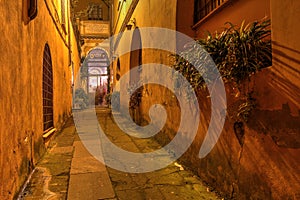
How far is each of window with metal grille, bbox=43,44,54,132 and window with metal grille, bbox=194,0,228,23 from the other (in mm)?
3603

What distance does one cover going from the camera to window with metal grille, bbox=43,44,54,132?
5505mm

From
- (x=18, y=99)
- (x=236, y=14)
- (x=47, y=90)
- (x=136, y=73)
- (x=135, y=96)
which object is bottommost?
(x=18, y=99)

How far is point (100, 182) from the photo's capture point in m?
3.39

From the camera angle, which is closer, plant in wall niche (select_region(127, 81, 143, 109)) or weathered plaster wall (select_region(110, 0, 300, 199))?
weathered plaster wall (select_region(110, 0, 300, 199))

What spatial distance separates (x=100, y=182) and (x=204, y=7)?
3.58 meters

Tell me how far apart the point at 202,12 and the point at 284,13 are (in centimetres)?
263

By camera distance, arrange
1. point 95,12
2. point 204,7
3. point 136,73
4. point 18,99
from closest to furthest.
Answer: point 18,99
point 204,7
point 136,73
point 95,12

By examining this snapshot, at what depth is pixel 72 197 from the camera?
2.90m

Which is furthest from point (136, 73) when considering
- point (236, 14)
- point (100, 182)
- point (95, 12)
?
point (95, 12)

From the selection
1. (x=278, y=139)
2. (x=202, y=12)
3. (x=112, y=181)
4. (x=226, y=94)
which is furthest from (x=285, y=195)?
(x=202, y=12)

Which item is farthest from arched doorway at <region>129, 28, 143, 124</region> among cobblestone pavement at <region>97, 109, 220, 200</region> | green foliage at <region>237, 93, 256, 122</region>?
green foliage at <region>237, 93, 256, 122</region>

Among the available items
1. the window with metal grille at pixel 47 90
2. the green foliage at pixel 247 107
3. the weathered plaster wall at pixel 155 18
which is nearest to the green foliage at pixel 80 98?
the weathered plaster wall at pixel 155 18

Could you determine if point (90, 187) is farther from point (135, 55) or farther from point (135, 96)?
point (135, 55)

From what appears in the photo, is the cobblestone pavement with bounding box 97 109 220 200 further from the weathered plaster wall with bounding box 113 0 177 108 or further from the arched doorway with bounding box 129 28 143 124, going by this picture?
the arched doorway with bounding box 129 28 143 124
